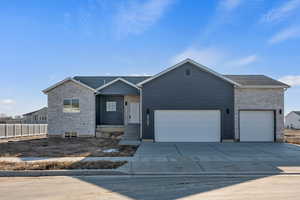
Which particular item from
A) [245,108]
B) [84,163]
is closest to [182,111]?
[245,108]

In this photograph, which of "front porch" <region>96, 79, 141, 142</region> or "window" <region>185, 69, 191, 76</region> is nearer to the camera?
"window" <region>185, 69, 191, 76</region>

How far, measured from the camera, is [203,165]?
8.37 meters

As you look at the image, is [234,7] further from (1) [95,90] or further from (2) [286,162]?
(1) [95,90]

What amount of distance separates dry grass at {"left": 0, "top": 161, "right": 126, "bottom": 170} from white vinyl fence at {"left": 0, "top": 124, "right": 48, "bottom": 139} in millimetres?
13883

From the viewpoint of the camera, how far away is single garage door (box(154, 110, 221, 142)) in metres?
16.2

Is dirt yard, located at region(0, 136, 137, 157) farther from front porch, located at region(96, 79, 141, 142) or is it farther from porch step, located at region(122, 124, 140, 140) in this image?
front porch, located at region(96, 79, 141, 142)

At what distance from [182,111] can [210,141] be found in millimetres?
2908

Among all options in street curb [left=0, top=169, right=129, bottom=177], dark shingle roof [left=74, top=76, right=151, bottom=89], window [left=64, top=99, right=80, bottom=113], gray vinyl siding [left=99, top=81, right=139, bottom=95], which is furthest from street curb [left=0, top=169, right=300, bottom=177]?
dark shingle roof [left=74, top=76, right=151, bottom=89]

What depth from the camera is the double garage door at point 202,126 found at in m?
16.3

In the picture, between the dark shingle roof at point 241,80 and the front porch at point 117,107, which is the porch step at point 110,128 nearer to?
the front porch at point 117,107

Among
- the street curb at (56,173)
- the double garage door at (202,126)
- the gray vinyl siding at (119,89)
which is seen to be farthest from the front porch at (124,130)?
the street curb at (56,173)

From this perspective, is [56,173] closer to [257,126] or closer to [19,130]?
[257,126]

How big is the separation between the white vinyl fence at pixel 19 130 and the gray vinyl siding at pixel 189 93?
13488mm

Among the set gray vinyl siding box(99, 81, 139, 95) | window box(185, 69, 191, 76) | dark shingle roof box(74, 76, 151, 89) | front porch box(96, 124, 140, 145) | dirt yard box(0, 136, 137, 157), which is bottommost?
dirt yard box(0, 136, 137, 157)
